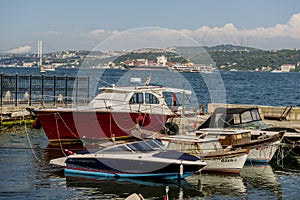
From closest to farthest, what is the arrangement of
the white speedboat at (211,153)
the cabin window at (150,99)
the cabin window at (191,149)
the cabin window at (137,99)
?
the white speedboat at (211,153) < the cabin window at (191,149) < the cabin window at (137,99) < the cabin window at (150,99)

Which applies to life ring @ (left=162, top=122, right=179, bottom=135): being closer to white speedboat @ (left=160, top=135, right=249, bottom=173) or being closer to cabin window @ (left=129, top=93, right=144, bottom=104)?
cabin window @ (left=129, top=93, right=144, bottom=104)

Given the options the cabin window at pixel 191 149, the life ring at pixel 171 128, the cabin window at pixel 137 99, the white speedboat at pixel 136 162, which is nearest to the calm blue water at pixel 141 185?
the white speedboat at pixel 136 162

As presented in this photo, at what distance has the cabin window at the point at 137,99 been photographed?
35.9 metres

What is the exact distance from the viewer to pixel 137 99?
36219 mm

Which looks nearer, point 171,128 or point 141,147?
point 141,147

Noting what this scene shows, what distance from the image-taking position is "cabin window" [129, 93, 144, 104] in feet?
118

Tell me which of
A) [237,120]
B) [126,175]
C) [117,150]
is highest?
[237,120]

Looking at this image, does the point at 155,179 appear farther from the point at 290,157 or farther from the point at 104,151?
the point at 290,157

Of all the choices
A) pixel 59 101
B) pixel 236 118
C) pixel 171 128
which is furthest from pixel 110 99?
pixel 59 101

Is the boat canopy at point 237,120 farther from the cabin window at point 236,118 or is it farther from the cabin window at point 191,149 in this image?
the cabin window at point 191,149

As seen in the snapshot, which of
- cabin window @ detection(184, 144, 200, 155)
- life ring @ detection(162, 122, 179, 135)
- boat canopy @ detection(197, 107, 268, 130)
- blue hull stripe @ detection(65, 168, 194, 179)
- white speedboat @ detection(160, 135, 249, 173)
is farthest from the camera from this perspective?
life ring @ detection(162, 122, 179, 135)

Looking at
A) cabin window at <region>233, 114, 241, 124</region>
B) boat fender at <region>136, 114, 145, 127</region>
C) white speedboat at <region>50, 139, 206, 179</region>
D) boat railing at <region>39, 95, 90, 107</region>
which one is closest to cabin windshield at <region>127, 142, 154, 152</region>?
white speedboat at <region>50, 139, 206, 179</region>

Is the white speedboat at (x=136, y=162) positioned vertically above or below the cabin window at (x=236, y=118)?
below

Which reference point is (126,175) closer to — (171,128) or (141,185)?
(141,185)
